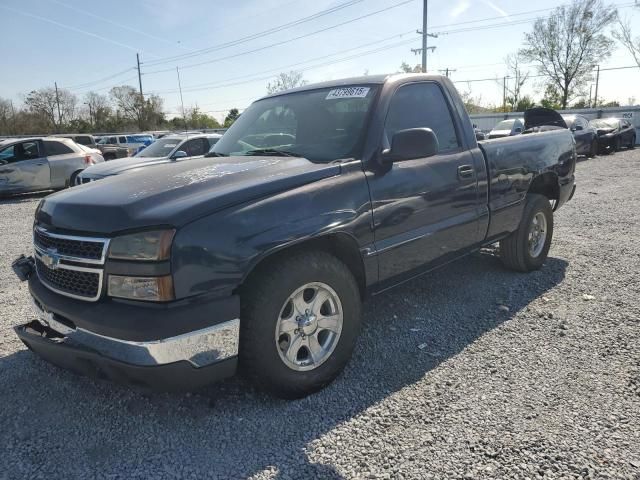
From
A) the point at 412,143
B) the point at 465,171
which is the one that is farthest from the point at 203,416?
the point at 465,171

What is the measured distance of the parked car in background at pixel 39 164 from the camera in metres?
12.3

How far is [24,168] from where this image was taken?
12.4 metres

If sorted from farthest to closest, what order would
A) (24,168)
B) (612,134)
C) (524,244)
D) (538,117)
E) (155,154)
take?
(612,134)
(24,168)
(155,154)
(538,117)
(524,244)

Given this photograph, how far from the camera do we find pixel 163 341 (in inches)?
86.0

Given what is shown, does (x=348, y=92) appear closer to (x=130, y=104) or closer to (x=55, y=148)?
(x=55, y=148)

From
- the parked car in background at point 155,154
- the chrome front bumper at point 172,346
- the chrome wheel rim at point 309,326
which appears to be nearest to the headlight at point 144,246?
the chrome front bumper at point 172,346

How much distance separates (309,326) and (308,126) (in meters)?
1.51

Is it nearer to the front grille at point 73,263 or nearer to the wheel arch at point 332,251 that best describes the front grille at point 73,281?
the front grille at point 73,263

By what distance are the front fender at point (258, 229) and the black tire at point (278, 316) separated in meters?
0.13

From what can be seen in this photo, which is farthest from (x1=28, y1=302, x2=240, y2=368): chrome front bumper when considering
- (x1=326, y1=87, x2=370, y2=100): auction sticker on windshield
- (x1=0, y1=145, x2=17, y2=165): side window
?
(x1=0, y1=145, x2=17, y2=165): side window

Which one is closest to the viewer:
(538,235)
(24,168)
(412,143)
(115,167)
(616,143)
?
(412,143)

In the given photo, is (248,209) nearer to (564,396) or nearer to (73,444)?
(73,444)

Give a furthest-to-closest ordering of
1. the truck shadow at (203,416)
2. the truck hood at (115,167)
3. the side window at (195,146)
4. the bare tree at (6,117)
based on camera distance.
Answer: the bare tree at (6,117) < the side window at (195,146) < the truck hood at (115,167) < the truck shadow at (203,416)

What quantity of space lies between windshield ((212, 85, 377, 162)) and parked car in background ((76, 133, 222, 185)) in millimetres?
5057
